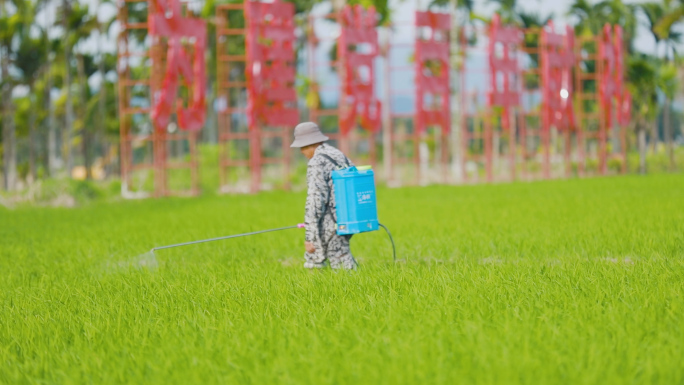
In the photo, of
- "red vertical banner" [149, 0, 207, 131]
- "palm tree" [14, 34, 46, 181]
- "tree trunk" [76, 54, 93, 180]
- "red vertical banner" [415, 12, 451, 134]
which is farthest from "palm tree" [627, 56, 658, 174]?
"palm tree" [14, 34, 46, 181]

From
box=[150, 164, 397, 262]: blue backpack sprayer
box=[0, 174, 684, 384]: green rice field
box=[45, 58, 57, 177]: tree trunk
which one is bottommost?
box=[0, 174, 684, 384]: green rice field

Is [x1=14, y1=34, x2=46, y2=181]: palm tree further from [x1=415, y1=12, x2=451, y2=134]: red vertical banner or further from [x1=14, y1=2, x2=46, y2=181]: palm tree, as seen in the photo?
[x1=415, y1=12, x2=451, y2=134]: red vertical banner

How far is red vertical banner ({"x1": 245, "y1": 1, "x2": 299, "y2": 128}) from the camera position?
1958cm

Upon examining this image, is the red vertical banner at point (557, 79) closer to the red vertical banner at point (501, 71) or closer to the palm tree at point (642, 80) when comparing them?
the red vertical banner at point (501, 71)

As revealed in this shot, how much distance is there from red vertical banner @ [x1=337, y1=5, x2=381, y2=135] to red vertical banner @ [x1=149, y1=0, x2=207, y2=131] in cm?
335

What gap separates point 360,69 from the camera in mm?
20906

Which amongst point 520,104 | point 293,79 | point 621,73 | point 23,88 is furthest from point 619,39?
point 23,88

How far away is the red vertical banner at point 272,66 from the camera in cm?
1958

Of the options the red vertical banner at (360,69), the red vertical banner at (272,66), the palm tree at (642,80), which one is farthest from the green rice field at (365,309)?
the palm tree at (642,80)

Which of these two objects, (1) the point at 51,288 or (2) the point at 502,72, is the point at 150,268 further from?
(2) the point at 502,72

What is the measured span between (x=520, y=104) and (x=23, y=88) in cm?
2584

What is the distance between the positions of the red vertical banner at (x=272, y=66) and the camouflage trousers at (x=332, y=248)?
13.5m

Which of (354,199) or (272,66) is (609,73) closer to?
(272,66)

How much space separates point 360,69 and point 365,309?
54.5 ft
